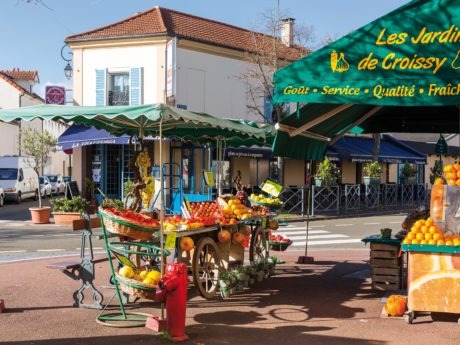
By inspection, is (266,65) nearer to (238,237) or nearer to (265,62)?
(265,62)

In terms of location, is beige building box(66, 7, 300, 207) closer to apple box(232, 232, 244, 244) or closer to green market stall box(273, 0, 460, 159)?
apple box(232, 232, 244, 244)

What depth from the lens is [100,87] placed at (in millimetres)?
24859

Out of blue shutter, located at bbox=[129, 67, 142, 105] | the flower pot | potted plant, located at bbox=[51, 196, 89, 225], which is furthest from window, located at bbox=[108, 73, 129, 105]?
the flower pot

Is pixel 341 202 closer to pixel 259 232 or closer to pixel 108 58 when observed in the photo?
pixel 108 58

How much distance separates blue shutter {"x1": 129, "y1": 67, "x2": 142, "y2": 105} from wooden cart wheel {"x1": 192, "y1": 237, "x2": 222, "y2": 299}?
16.7 m

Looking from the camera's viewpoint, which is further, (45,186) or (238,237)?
(45,186)

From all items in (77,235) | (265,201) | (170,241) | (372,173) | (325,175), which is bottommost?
(77,235)

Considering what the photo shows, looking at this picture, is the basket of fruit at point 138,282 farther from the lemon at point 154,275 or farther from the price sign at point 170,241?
the price sign at point 170,241

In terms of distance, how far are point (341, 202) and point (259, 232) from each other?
17.4m

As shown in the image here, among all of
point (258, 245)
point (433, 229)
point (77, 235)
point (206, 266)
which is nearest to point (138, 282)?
point (206, 266)

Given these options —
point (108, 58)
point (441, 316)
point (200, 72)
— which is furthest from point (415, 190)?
point (441, 316)

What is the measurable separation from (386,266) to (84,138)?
56.6 ft

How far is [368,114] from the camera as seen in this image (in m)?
9.55

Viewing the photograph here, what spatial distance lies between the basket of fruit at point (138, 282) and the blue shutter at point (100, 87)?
18920 millimetres
